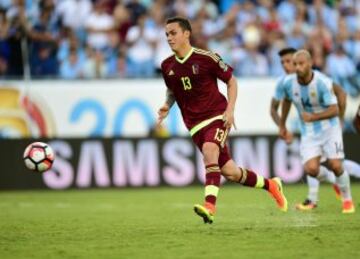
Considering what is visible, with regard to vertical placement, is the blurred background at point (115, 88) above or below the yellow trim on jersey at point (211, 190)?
above

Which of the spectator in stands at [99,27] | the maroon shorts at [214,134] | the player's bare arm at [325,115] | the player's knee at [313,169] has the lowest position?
the player's knee at [313,169]

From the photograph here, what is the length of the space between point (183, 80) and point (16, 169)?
8.83 m

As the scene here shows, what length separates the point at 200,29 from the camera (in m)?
19.6

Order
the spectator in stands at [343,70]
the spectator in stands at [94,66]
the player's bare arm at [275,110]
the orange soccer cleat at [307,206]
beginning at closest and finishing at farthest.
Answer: the orange soccer cleat at [307,206] < the player's bare arm at [275,110] < the spectator in stands at [94,66] < the spectator in stands at [343,70]

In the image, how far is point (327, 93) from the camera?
12.0 m

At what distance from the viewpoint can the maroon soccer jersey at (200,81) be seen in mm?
9898

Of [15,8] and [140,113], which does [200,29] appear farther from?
[15,8]

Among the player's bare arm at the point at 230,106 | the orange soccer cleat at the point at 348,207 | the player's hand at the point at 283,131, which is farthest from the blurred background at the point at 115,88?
the player's bare arm at the point at 230,106

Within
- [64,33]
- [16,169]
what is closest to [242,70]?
[64,33]

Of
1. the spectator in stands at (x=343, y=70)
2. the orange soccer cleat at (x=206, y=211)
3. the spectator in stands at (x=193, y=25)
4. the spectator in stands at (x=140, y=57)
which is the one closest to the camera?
the orange soccer cleat at (x=206, y=211)

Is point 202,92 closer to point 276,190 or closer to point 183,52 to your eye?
point 183,52

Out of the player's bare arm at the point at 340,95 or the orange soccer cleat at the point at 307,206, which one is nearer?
the player's bare arm at the point at 340,95

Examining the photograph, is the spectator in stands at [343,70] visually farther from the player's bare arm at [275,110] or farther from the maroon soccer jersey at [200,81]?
the maroon soccer jersey at [200,81]

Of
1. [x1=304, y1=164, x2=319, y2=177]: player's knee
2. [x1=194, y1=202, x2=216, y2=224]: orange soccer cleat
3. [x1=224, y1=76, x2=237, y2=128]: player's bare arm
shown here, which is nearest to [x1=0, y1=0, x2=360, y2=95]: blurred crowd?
[x1=304, y1=164, x2=319, y2=177]: player's knee
